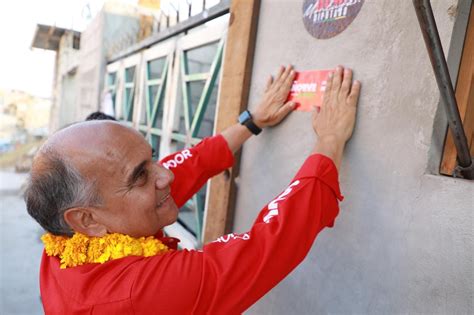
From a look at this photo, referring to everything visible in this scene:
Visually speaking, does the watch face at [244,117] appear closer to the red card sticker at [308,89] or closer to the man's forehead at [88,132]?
the red card sticker at [308,89]

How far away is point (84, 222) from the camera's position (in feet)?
3.84

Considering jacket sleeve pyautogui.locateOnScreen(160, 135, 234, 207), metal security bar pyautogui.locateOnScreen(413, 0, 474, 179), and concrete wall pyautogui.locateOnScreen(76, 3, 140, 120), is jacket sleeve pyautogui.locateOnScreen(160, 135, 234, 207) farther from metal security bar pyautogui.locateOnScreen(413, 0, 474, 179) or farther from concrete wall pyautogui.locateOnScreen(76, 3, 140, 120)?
concrete wall pyautogui.locateOnScreen(76, 3, 140, 120)

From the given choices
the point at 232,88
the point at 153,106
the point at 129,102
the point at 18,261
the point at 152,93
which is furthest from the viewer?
the point at 18,261

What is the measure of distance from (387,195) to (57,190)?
0.98m

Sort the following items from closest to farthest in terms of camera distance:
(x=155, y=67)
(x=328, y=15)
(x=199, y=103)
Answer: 1. (x=328, y=15)
2. (x=199, y=103)
3. (x=155, y=67)

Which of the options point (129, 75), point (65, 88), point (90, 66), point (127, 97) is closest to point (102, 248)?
point (127, 97)

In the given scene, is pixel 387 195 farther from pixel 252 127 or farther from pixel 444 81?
pixel 252 127

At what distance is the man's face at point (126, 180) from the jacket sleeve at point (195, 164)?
1.47 ft

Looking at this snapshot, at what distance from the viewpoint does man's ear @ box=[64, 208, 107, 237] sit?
1.14 m

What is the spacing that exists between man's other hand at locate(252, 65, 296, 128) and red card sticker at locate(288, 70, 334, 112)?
0.03 metres

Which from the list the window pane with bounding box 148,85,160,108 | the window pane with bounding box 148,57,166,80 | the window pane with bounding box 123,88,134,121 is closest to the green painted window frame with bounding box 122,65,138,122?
the window pane with bounding box 123,88,134,121

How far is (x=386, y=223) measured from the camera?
117 cm

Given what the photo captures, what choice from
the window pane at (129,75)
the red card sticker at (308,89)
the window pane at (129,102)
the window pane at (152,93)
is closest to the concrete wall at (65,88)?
the window pane at (129,75)

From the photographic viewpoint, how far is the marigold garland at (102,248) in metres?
1.11
